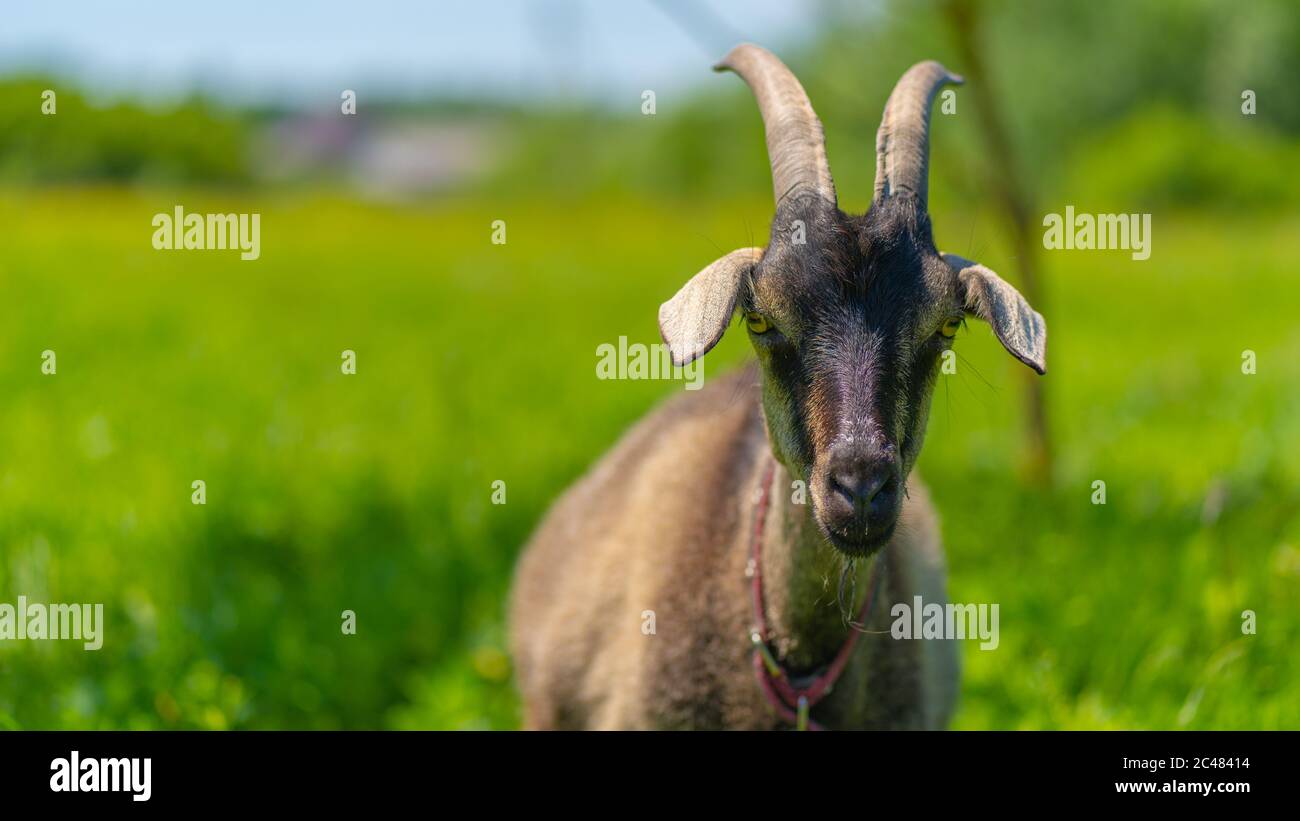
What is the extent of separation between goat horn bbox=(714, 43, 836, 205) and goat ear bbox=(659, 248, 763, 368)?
317 mm

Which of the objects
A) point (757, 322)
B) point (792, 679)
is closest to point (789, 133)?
point (757, 322)

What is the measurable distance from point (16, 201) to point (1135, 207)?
21763mm

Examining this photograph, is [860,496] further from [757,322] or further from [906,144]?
[906,144]

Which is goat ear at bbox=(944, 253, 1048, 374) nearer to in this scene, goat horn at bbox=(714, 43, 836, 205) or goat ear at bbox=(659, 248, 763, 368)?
goat horn at bbox=(714, 43, 836, 205)

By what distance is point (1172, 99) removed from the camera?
3083 centimetres

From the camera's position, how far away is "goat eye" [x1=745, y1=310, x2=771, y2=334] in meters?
3.12

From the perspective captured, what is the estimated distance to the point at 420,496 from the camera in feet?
22.1

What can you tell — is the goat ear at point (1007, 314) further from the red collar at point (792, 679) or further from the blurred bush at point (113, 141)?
the blurred bush at point (113, 141)

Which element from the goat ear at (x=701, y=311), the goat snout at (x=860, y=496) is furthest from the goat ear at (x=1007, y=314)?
the goat ear at (x=701, y=311)

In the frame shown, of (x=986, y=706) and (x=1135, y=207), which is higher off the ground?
(x=1135, y=207)

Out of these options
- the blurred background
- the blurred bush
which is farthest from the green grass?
the blurred bush

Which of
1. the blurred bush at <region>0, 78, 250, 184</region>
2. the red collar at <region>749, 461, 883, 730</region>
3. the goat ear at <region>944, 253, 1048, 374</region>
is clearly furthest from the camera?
the blurred bush at <region>0, 78, 250, 184</region>
